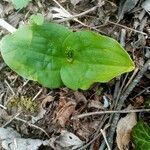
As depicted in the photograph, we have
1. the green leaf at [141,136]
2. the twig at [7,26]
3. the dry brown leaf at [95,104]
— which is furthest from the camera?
the twig at [7,26]

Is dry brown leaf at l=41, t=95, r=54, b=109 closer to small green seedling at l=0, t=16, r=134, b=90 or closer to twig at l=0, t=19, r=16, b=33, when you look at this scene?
small green seedling at l=0, t=16, r=134, b=90

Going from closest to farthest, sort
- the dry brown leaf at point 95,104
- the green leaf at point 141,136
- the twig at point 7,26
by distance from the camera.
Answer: the green leaf at point 141,136
the dry brown leaf at point 95,104
the twig at point 7,26

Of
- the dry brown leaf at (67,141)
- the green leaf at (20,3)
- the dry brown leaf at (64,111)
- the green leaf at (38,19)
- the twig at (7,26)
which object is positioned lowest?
the dry brown leaf at (67,141)

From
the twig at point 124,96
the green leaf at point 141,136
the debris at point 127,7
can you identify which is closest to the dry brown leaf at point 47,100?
the twig at point 124,96

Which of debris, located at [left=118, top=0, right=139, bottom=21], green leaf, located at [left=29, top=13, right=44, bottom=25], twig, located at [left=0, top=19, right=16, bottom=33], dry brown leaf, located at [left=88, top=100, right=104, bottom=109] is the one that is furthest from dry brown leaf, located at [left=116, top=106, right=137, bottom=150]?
twig, located at [left=0, top=19, right=16, bottom=33]

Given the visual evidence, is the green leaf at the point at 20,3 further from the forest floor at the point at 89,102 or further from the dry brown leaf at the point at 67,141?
the dry brown leaf at the point at 67,141

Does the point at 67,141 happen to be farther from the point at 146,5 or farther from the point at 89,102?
the point at 146,5
